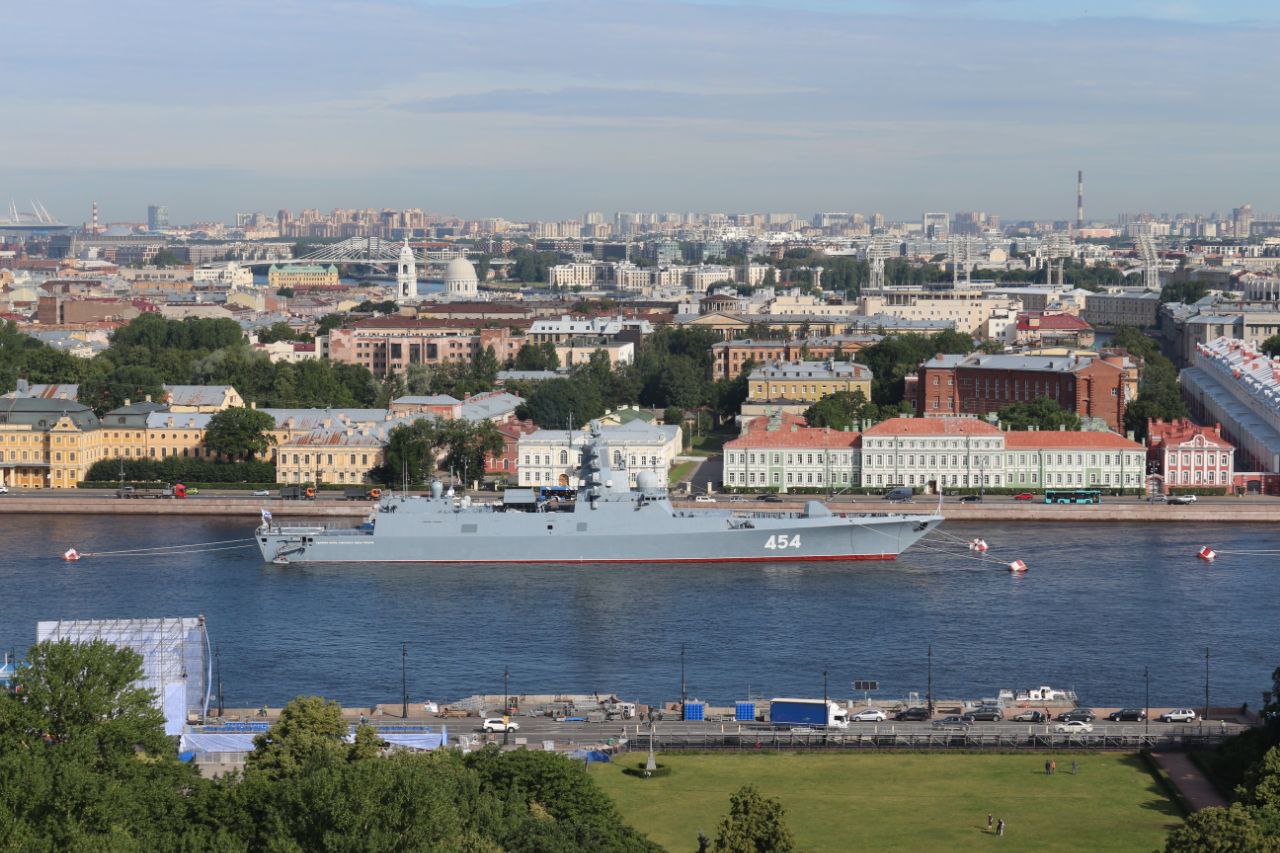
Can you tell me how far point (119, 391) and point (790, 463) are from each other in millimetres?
15705

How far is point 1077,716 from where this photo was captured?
1931cm

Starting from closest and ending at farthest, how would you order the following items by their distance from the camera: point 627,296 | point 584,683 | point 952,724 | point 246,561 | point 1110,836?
point 1110,836
point 952,724
point 584,683
point 246,561
point 627,296

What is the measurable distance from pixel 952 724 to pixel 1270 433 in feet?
70.3

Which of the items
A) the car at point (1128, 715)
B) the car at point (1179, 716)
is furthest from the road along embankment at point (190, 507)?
the car at point (1179, 716)

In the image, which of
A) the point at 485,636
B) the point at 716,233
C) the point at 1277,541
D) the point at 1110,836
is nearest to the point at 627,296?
the point at 1277,541

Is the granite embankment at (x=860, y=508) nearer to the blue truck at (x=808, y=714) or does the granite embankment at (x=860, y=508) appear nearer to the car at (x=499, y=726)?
the blue truck at (x=808, y=714)

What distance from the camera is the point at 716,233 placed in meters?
177

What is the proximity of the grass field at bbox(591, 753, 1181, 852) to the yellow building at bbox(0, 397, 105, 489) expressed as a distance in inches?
896

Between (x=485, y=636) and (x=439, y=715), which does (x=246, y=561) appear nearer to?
(x=485, y=636)

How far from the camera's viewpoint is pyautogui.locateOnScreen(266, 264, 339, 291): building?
364ft

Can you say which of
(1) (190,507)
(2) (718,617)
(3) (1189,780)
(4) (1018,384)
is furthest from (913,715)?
(4) (1018,384)

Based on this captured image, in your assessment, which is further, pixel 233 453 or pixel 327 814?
pixel 233 453

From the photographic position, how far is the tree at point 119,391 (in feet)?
144

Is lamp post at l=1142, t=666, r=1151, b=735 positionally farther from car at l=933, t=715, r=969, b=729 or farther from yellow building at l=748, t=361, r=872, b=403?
yellow building at l=748, t=361, r=872, b=403
